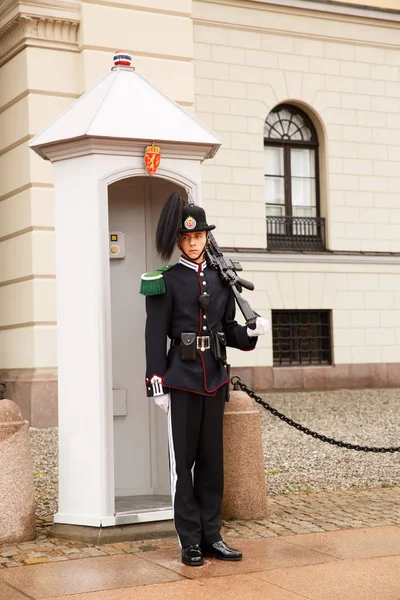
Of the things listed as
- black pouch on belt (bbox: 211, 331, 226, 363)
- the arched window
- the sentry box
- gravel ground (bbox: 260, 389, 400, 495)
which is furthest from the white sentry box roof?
the arched window

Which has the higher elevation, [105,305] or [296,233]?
[296,233]

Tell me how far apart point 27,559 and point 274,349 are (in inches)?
519

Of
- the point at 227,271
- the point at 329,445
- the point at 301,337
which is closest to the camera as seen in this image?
the point at 227,271

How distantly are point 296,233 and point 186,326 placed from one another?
44.6 ft

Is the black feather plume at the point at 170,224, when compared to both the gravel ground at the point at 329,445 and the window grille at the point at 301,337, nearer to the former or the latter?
the gravel ground at the point at 329,445

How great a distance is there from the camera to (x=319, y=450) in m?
10.7

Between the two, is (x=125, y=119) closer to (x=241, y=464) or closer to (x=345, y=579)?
(x=241, y=464)

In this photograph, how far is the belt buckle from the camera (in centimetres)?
592

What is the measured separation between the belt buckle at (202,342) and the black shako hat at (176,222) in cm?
54

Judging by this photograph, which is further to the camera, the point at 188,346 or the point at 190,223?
the point at 190,223

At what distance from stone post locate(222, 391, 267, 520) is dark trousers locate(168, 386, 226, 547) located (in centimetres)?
98

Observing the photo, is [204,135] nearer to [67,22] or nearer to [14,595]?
[14,595]

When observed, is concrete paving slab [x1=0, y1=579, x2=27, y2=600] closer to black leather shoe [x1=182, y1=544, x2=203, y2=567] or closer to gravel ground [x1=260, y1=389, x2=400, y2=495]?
black leather shoe [x1=182, y1=544, x2=203, y2=567]

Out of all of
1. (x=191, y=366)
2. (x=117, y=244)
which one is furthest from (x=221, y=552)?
(x=117, y=244)
